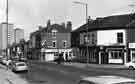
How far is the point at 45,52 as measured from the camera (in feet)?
263

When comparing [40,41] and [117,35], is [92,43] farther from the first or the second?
[40,41]

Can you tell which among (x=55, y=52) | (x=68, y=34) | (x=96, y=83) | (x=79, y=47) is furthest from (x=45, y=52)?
(x=96, y=83)

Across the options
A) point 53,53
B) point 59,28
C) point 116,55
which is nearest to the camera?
point 116,55

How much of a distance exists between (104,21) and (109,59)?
30.4ft

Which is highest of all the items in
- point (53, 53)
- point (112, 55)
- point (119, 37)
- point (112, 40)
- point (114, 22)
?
point (114, 22)

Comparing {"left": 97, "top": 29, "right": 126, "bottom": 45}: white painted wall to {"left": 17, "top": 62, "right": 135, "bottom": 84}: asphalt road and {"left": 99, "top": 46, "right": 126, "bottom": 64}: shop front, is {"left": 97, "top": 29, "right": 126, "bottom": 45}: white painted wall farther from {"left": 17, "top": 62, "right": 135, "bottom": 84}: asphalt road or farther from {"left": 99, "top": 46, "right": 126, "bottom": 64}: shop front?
{"left": 17, "top": 62, "right": 135, "bottom": 84}: asphalt road

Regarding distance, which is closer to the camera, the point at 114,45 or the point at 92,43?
the point at 114,45

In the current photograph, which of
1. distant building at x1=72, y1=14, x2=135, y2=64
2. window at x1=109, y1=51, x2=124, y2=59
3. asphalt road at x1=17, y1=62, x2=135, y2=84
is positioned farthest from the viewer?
window at x1=109, y1=51, x2=124, y2=59

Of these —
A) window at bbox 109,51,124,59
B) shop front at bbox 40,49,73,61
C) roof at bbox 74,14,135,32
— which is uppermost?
roof at bbox 74,14,135,32

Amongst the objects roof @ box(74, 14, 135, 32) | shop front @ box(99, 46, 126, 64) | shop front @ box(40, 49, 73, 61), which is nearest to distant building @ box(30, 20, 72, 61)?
shop front @ box(40, 49, 73, 61)

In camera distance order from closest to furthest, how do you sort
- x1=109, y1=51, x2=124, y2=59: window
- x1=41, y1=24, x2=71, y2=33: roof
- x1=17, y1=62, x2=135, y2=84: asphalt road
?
→ x1=17, y1=62, x2=135, y2=84: asphalt road < x1=109, y1=51, x2=124, y2=59: window < x1=41, y1=24, x2=71, y2=33: roof

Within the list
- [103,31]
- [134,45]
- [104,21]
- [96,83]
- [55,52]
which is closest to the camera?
[96,83]

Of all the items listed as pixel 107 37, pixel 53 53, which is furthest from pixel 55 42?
pixel 107 37

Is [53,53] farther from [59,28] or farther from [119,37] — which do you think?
[119,37]
